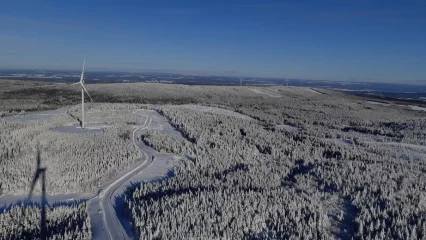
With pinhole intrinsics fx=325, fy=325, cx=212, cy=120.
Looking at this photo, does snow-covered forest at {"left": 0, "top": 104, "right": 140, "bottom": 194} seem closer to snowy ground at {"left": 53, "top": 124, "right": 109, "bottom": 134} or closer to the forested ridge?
the forested ridge

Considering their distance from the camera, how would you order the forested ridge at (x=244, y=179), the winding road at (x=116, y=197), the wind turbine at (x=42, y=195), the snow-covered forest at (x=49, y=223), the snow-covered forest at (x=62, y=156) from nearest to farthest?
the snow-covered forest at (x=49, y=223) < the wind turbine at (x=42, y=195) < the winding road at (x=116, y=197) < the forested ridge at (x=244, y=179) < the snow-covered forest at (x=62, y=156)

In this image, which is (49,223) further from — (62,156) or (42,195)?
(62,156)

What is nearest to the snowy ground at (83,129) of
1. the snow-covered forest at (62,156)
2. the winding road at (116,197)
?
the snow-covered forest at (62,156)

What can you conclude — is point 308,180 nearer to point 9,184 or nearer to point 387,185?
point 387,185

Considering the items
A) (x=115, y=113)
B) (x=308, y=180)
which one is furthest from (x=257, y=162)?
(x=115, y=113)

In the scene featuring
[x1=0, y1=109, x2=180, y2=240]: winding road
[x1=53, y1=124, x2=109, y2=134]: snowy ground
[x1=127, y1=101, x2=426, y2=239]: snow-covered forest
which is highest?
[x1=53, y1=124, x2=109, y2=134]: snowy ground

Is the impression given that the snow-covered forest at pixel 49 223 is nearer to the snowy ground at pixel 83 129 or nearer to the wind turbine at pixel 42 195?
the wind turbine at pixel 42 195

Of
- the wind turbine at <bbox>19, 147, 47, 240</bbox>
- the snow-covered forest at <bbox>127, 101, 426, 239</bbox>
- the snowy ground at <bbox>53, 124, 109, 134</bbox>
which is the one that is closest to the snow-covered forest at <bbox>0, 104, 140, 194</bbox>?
the wind turbine at <bbox>19, 147, 47, 240</bbox>

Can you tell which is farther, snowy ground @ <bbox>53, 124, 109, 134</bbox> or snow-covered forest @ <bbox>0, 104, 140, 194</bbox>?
snowy ground @ <bbox>53, 124, 109, 134</bbox>

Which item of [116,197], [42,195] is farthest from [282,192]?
[42,195]
